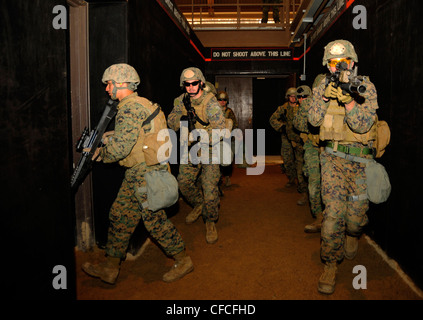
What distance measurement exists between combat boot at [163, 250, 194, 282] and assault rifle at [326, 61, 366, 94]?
195cm

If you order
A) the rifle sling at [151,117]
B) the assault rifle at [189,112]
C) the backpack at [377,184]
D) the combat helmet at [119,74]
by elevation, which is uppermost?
the combat helmet at [119,74]

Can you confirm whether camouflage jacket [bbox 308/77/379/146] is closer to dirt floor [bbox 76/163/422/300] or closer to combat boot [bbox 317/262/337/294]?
combat boot [bbox 317/262/337/294]

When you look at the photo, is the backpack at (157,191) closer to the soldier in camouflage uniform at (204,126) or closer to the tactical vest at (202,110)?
the soldier in camouflage uniform at (204,126)

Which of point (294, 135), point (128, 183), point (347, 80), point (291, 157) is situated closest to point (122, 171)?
point (128, 183)

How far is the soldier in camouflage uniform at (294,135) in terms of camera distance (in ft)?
17.3

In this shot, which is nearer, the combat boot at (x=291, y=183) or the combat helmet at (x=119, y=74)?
the combat helmet at (x=119, y=74)

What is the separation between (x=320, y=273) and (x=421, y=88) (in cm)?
183

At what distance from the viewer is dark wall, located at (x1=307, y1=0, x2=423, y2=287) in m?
2.65

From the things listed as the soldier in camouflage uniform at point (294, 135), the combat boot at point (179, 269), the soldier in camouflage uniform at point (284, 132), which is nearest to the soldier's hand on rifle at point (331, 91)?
the combat boot at point (179, 269)

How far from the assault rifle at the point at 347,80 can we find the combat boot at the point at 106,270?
7.72ft

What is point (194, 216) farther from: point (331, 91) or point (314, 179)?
point (331, 91)
